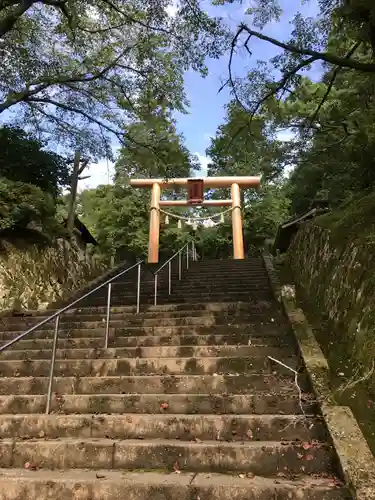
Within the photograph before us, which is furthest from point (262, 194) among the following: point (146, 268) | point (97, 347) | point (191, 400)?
point (191, 400)

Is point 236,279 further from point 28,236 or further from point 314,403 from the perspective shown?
point 314,403

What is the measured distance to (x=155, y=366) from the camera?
4480 millimetres

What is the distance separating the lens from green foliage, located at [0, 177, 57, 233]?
7.76 m

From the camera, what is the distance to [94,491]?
107 inches

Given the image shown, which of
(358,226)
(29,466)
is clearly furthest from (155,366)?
(358,226)

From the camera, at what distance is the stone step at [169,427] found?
3207 millimetres

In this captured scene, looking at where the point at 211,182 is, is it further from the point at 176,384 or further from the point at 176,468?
the point at 176,468

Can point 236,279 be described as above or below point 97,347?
above

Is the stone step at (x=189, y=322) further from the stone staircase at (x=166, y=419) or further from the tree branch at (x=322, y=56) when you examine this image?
the tree branch at (x=322, y=56)

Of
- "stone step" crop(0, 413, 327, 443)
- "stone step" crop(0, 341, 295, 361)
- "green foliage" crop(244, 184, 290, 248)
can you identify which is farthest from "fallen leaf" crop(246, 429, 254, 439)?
"green foliage" crop(244, 184, 290, 248)

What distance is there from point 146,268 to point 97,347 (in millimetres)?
7127

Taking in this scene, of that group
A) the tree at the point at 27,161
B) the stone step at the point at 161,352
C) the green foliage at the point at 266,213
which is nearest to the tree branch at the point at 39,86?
the tree at the point at 27,161

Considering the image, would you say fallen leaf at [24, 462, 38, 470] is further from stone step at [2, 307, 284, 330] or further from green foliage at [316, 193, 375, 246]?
green foliage at [316, 193, 375, 246]

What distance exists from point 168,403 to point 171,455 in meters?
0.69
